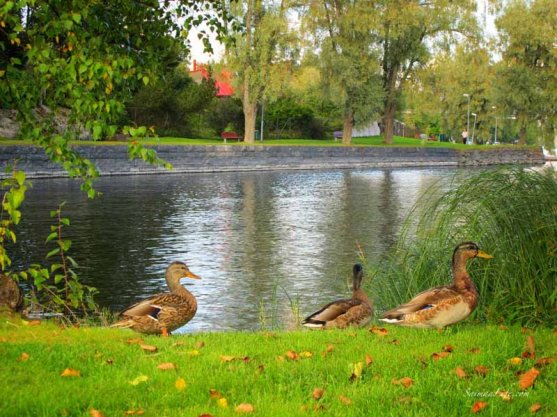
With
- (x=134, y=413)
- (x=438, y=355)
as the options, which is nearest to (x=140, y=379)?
(x=134, y=413)

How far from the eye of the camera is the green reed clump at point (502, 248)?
34.9ft

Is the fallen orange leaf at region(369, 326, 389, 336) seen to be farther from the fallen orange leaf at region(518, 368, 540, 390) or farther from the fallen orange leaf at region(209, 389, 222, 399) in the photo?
the fallen orange leaf at region(209, 389, 222, 399)

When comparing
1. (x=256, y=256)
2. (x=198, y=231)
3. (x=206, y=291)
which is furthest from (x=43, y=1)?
(x=198, y=231)

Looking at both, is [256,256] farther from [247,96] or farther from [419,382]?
[247,96]

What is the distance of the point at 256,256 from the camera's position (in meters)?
21.5

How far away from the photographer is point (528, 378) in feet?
21.2

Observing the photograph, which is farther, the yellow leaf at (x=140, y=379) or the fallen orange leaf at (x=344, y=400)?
the yellow leaf at (x=140, y=379)

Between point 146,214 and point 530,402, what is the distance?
A: 24.9 m

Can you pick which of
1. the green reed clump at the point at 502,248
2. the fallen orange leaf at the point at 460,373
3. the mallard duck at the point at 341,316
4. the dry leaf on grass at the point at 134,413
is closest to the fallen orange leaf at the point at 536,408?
the fallen orange leaf at the point at 460,373

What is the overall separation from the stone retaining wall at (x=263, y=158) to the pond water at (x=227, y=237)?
2622 millimetres

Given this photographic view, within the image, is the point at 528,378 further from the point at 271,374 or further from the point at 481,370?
the point at 271,374

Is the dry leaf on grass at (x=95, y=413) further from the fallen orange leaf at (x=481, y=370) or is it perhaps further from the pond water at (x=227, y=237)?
the pond water at (x=227, y=237)

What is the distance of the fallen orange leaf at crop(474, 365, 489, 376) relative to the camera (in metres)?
6.82

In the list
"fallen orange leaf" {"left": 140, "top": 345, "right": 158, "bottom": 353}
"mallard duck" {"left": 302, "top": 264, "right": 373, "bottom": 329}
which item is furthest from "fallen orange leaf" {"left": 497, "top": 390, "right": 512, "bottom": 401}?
"mallard duck" {"left": 302, "top": 264, "right": 373, "bottom": 329}
